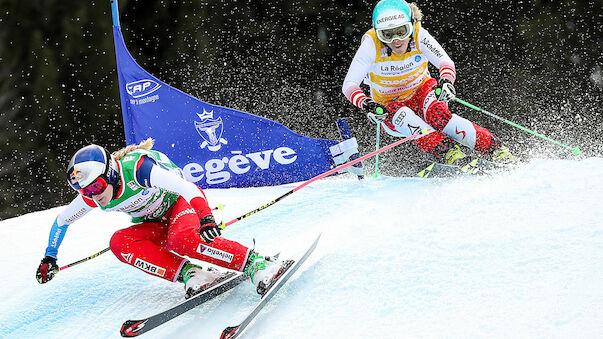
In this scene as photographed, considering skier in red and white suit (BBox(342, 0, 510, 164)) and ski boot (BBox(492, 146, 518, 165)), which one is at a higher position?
skier in red and white suit (BBox(342, 0, 510, 164))

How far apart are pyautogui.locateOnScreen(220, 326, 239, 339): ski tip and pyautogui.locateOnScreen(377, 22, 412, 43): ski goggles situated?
214 centimetres

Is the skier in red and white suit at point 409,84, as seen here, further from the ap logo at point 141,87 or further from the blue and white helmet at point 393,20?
the ap logo at point 141,87

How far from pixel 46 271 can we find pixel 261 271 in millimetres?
1075

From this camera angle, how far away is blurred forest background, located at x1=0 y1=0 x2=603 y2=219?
342 inches

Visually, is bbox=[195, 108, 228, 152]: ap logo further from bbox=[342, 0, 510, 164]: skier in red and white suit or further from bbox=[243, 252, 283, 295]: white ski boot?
bbox=[243, 252, 283, 295]: white ski boot

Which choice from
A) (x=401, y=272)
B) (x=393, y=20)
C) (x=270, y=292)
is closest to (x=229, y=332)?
(x=270, y=292)

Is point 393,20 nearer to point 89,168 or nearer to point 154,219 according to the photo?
point 154,219

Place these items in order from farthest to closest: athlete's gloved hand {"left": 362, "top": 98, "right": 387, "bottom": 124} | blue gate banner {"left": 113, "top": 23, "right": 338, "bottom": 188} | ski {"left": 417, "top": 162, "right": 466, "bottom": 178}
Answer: blue gate banner {"left": 113, "top": 23, "right": 338, "bottom": 188} < ski {"left": 417, "top": 162, "right": 466, "bottom": 178} < athlete's gloved hand {"left": 362, "top": 98, "right": 387, "bottom": 124}

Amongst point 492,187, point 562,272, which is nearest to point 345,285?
point 562,272

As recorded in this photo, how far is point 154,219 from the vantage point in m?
3.43

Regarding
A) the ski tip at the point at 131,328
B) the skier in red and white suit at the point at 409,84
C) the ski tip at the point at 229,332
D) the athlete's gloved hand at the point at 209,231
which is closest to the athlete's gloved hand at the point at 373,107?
the skier in red and white suit at the point at 409,84

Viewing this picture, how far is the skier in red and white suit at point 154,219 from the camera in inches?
119

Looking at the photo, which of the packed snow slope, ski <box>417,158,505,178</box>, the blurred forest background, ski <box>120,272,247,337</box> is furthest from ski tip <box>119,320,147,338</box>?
the blurred forest background

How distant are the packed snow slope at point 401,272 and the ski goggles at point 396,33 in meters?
0.95
